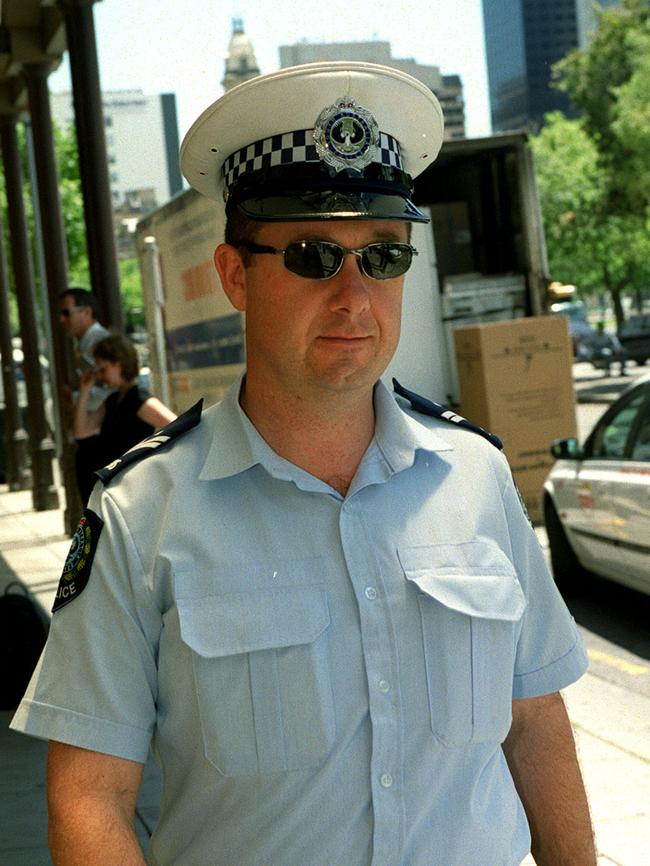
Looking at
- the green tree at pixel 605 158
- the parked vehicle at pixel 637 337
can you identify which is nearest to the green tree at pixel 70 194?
the green tree at pixel 605 158

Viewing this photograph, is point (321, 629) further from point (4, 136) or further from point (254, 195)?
point (4, 136)

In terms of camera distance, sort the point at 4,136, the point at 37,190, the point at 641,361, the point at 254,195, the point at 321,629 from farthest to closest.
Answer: the point at 641,361, the point at 4,136, the point at 37,190, the point at 254,195, the point at 321,629

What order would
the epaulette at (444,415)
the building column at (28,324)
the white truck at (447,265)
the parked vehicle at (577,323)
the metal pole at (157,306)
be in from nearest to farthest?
1. the epaulette at (444,415)
2. the white truck at (447,265)
3. the metal pole at (157,306)
4. the building column at (28,324)
5. the parked vehicle at (577,323)

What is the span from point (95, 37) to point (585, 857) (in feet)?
30.1

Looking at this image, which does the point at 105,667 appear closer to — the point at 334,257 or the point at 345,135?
the point at 334,257

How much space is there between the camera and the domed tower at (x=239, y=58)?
12602 mm

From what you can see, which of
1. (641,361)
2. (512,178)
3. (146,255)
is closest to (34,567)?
(146,255)

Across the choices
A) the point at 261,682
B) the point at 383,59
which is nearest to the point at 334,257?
the point at 261,682

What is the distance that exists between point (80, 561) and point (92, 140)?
28.7 feet

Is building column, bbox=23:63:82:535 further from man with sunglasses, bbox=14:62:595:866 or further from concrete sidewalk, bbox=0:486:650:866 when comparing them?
man with sunglasses, bbox=14:62:595:866

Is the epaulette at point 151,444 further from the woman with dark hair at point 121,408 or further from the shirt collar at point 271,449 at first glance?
the woman with dark hair at point 121,408

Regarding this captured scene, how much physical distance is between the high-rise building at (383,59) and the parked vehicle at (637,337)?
63.9ft

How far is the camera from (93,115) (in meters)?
10.0

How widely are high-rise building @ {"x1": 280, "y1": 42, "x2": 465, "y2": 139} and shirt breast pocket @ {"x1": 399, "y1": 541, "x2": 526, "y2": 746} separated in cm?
865
